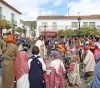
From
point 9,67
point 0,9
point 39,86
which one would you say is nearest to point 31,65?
point 39,86

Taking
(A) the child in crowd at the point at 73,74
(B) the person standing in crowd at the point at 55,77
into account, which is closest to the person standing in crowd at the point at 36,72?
(B) the person standing in crowd at the point at 55,77

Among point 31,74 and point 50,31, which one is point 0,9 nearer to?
point 50,31

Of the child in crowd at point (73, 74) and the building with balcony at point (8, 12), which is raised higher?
the building with balcony at point (8, 12)

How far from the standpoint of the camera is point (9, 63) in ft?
18.6

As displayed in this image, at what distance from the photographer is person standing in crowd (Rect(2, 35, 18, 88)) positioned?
5664 millimetres

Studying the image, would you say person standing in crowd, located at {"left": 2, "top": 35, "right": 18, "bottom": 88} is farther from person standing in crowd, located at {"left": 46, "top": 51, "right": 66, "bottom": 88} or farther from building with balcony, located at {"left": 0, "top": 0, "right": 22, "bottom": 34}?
building with balcony, located at {"left": 0, "top": 0, "right": 22, "bottom": 34}

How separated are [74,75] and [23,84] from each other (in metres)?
2.07

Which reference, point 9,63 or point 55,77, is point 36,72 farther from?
point 9,63

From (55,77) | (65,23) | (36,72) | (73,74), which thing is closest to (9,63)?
(36,72)

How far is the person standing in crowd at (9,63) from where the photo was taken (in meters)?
5.66

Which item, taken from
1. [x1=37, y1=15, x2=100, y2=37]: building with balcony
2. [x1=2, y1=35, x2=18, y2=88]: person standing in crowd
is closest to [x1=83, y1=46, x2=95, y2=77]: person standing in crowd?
[x1=2, y1=35, x2=18, y2=88]: person standing in crowd

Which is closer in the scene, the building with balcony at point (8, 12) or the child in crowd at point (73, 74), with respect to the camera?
the child in crowd at point (73, 74)

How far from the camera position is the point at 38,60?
16.6 ft

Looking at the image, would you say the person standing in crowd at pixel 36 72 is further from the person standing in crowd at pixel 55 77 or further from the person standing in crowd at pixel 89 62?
the person standing in crowd at pixel 89 62
